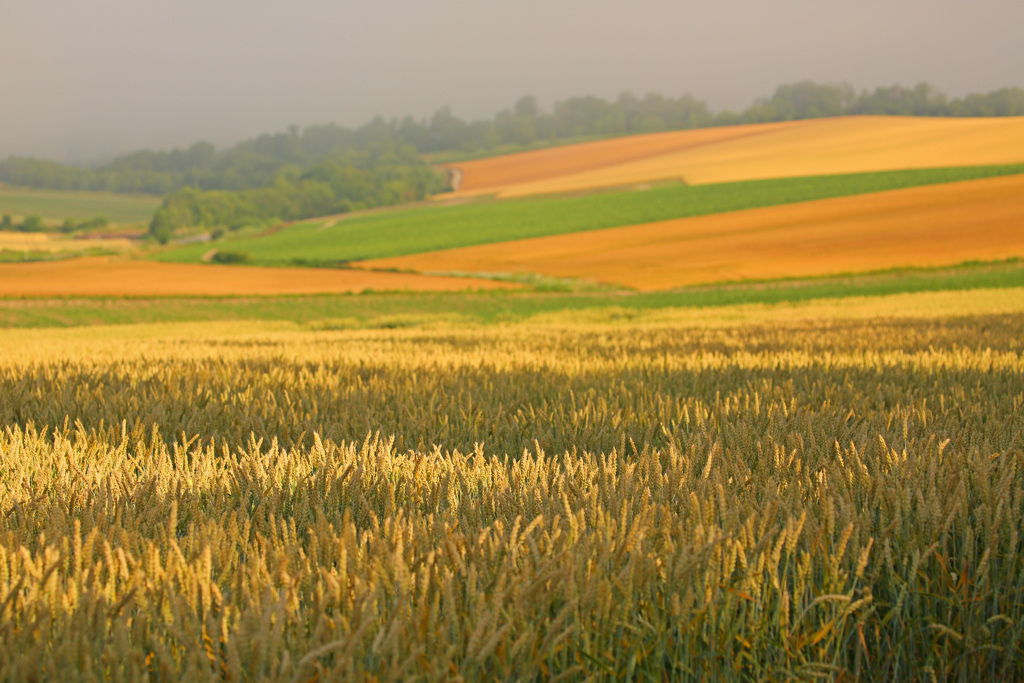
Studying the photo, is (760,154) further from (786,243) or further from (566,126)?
(566,126)

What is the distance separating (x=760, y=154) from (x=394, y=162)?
80639 mm

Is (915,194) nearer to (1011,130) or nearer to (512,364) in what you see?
(1011,130)

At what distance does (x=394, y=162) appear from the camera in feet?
472

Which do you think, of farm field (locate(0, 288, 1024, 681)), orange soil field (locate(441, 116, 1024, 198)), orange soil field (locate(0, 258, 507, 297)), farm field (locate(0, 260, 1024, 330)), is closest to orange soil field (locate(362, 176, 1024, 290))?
farm field (locate(0, 260, 1024, 330))

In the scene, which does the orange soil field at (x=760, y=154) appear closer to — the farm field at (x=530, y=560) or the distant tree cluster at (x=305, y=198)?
the distant tree cluster at (x=305, y=198)

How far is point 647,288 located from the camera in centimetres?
3872

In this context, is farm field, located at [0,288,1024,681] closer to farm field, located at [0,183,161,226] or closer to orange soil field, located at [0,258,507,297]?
orange soil field, located at [0,258,507,297]

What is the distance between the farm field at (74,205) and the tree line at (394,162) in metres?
9.39

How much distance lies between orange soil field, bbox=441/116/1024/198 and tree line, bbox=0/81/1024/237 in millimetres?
15995

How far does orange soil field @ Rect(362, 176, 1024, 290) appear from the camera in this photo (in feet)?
131

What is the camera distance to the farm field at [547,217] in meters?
57.1

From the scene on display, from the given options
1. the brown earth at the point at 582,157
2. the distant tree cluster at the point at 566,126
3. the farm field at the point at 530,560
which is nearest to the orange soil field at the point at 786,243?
the farm field at the point at 530,560

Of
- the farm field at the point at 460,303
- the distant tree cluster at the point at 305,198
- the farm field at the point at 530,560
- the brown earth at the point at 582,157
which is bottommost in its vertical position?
the farm field at the point at 460,303

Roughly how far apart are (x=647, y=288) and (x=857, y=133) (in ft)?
198
